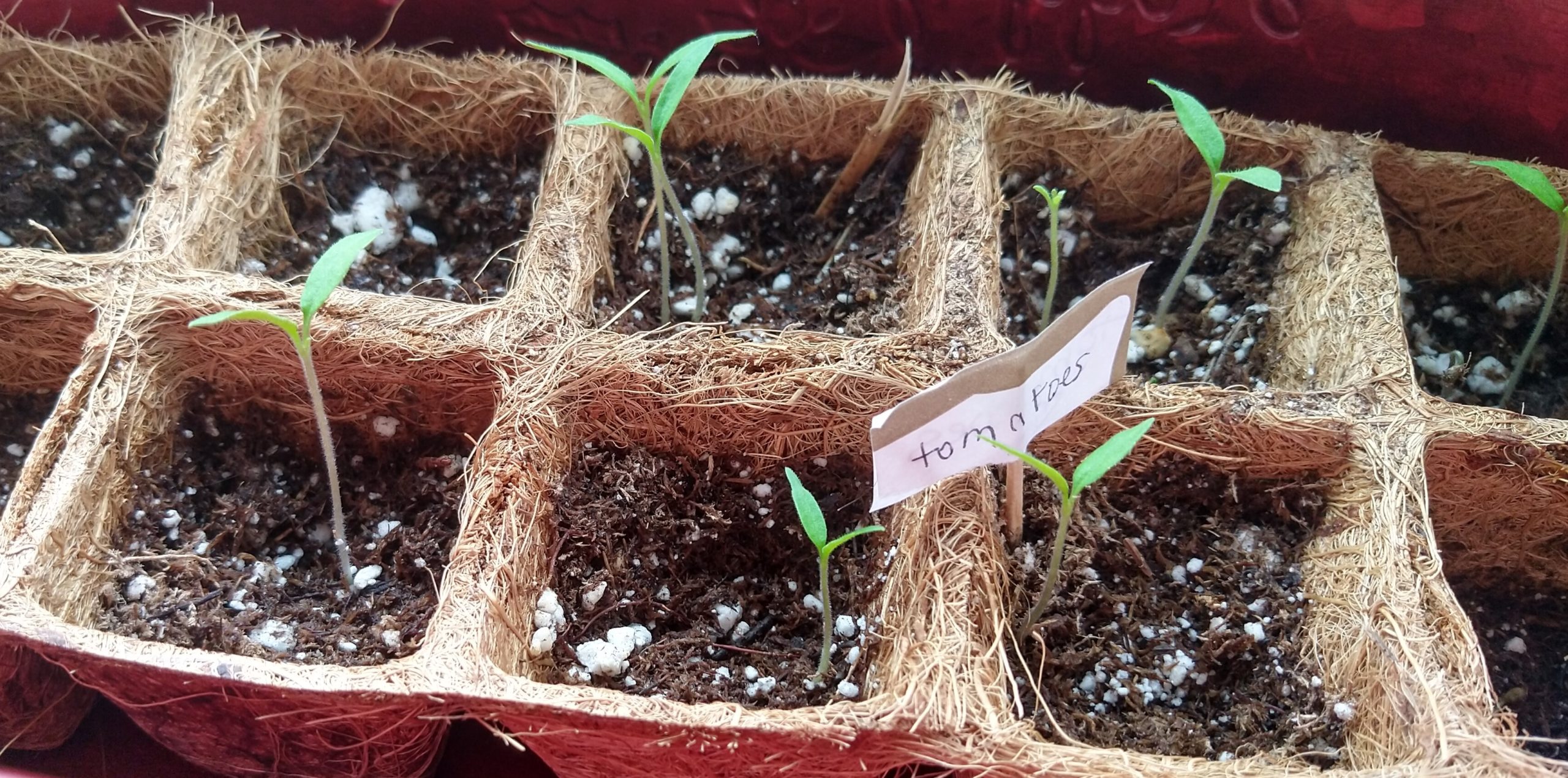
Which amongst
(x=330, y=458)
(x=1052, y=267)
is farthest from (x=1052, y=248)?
(x=330, y=458)

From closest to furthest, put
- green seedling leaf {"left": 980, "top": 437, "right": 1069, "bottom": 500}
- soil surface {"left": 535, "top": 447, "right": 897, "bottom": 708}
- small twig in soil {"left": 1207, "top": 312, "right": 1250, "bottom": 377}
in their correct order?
green seedling leaf {"left": 980, "top": 437, "right": 1069, "bottom": 500} → soil surface {"left": 535, "top": 447, "right": 897, "bottom": 708} → small twig in soil {"left": 1207, "top": 312, "right": 1250, "bottom": 377}

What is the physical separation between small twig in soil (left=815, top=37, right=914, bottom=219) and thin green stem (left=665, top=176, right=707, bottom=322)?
206 mm

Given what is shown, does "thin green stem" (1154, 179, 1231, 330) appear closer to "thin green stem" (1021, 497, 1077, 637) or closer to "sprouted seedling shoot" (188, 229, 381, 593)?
"thin green stem" (1021, 497, 1077, 637)

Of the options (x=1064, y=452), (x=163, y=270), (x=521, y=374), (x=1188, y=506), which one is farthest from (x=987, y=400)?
(x=163, y=270)

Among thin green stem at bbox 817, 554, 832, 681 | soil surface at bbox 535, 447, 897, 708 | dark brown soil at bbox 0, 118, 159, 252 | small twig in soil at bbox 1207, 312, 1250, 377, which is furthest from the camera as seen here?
dark brown soil at bbox 0, 118, 159, 252

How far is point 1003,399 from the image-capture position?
895mm

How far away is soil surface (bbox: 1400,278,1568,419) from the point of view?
1346mm

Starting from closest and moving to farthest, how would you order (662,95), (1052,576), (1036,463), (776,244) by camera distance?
1. (1036,463)
2. (1052,576)
3. (662,95)
4. (776,244)

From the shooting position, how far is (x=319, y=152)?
4.75 ft

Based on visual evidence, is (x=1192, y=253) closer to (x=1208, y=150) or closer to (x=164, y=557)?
(x=1208, y=150)

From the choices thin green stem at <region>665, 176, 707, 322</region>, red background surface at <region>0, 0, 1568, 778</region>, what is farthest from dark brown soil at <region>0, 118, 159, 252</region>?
thin green stem at <region>665, 176, 707, 322</region>

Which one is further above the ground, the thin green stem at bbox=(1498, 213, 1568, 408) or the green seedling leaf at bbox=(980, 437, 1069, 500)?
the thin green stem at bbox=(1498, 213, 1568, 408)

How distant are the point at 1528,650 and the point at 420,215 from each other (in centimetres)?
157

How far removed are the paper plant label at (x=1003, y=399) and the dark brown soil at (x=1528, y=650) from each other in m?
0.62
